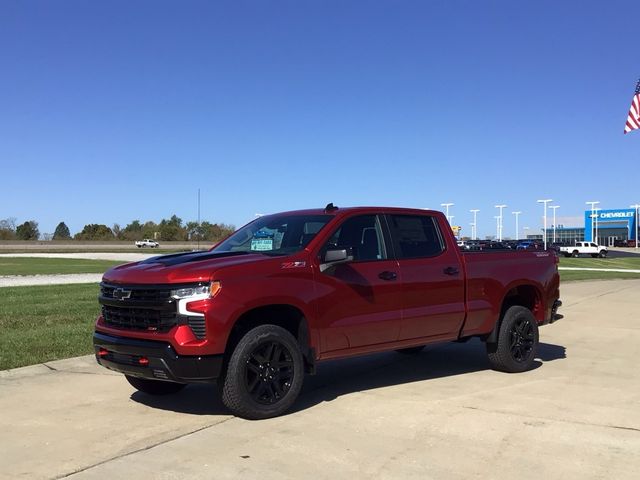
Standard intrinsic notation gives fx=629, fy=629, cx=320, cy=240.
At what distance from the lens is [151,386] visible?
20.9 feet

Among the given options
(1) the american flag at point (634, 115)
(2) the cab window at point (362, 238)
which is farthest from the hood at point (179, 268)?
(1) the american flag at point (634, 115)

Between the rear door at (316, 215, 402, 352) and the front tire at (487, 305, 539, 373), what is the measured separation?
174cm

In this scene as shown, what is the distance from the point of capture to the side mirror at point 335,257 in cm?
567

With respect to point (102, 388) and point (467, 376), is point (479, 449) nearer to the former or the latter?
point (467, 376)

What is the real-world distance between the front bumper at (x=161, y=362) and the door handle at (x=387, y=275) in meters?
1.88

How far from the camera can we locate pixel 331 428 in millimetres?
5250

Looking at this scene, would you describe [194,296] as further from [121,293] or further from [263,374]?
[263,374]

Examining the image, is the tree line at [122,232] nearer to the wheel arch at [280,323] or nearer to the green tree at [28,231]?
the green tree at [28,231]

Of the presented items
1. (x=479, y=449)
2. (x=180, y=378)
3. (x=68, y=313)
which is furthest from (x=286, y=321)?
(x=68, y=313)

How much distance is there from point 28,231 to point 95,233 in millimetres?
16609

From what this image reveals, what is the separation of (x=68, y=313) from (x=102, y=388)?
5.46 m

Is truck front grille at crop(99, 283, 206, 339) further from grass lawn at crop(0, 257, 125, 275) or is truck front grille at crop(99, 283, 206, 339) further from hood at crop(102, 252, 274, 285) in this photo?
grass lawn at crop(0, 257, 125, 275)

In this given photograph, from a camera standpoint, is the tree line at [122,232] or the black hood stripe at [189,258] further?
the tree line at [122,232]

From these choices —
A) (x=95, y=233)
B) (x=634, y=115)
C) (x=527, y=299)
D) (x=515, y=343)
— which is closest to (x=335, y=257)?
(x=515, y=343)
